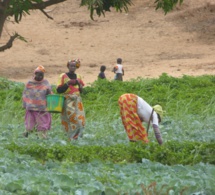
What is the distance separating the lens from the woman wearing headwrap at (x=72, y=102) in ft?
36.5

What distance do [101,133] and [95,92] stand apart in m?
5.93

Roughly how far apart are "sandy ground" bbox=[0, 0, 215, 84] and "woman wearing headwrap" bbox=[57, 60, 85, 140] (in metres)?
12.9

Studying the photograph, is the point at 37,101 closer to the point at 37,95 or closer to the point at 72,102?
the point at 37,95

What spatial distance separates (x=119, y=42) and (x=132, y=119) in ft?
70.8

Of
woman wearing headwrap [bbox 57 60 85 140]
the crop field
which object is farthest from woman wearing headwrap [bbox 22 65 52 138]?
woman wearing headwrap [bbox 57 60 85 140]

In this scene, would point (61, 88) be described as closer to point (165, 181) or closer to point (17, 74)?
point (165, 181)

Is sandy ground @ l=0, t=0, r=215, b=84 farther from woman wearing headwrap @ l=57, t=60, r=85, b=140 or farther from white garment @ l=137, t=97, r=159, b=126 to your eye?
white garment @ l=137, t=97, r=159, b=126

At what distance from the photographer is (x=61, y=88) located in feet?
36.4

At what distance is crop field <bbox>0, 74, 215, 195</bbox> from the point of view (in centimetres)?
674

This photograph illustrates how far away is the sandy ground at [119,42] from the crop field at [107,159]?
477 inches

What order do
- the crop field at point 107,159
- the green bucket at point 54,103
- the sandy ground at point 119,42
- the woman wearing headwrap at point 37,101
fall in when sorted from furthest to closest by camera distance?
the sandy ground at point 119,42
the woman wearing headwrap at point 37,101
the green bucket at point 54,103
the crop field at point 107,159

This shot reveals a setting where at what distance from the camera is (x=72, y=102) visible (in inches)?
Result: 445

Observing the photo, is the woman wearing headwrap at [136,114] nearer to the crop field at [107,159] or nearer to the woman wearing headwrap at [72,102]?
the crop field at [107,159]

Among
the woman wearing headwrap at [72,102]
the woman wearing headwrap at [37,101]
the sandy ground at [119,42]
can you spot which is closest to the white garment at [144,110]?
the woman wearing headwrap at [72,102]
